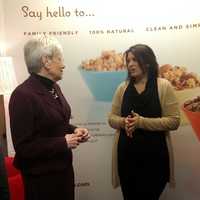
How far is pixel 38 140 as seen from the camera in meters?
2.01

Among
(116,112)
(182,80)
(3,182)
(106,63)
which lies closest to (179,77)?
(182,80)

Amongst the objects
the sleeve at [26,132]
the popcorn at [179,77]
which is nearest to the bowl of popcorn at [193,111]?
the popcorn at [179,77]

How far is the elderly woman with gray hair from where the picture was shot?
1.99 metres

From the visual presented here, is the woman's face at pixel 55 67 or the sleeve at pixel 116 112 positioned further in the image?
the sleeve at pixel 116 112

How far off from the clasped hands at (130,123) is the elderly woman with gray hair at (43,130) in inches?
19.3

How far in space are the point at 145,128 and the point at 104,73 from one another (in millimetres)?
799

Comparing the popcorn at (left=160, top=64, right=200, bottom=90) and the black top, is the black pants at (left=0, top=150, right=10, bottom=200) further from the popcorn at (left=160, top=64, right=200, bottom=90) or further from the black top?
the popcorn at (left=160, top=64, right=200, bottom=90)

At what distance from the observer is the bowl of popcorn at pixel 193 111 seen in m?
3.19

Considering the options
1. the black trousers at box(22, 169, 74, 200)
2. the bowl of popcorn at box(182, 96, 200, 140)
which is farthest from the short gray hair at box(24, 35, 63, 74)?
the bowl of popcorn at box(182, 96, 200, 140)

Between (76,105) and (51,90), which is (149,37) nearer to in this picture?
(76,105)

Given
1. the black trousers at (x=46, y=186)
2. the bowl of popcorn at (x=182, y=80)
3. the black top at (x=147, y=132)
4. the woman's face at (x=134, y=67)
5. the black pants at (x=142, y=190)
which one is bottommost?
the black pants at (x=142, y=190)

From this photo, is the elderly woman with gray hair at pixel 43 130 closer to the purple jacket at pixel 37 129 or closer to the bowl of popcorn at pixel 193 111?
the purple jacket at pixel 37 129

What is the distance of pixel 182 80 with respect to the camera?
321 cm

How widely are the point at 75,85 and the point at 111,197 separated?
3.26 ft
